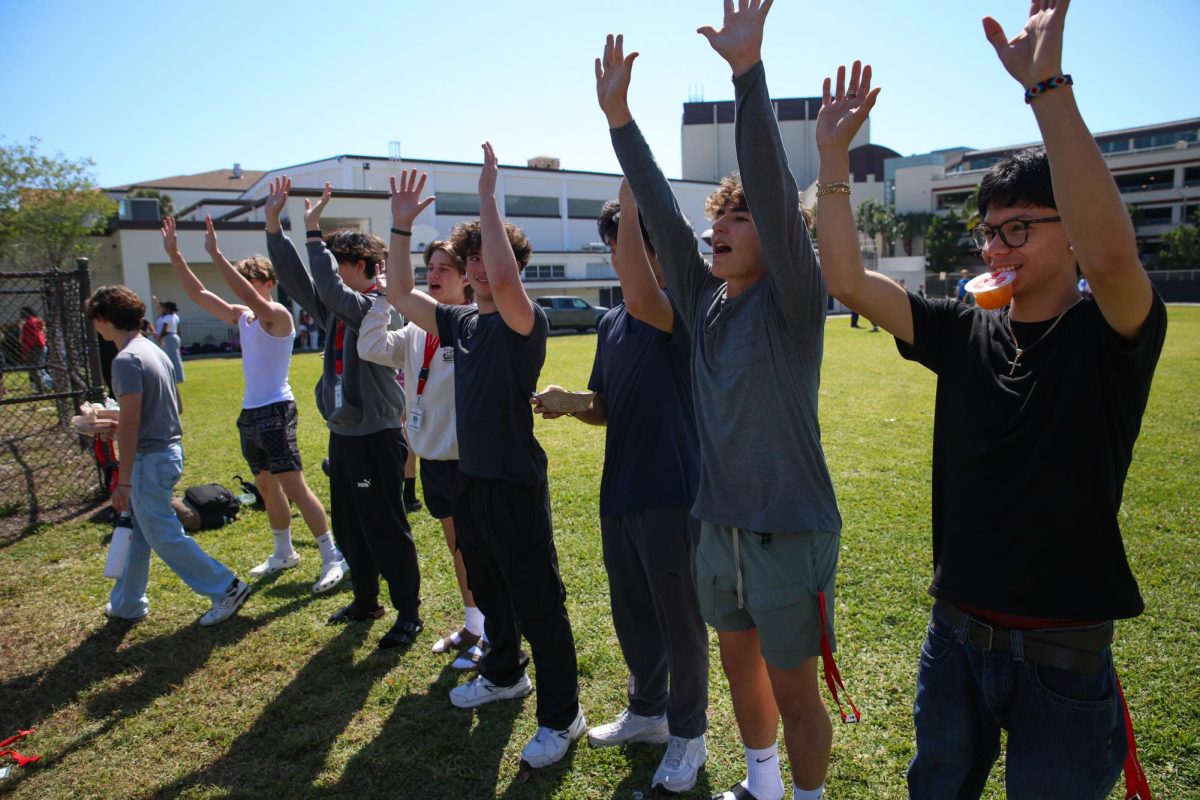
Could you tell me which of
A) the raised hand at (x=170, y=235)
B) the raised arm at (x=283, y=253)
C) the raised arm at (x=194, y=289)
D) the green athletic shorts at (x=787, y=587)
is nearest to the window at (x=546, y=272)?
the raised arm at (x=194, y=289)

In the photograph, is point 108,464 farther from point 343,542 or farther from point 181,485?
point 343,542

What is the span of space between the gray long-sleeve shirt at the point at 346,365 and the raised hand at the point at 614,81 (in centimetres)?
216

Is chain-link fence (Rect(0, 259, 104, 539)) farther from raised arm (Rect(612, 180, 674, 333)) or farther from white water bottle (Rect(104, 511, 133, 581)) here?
raised arm (Rect(612, 180, 674, 333))

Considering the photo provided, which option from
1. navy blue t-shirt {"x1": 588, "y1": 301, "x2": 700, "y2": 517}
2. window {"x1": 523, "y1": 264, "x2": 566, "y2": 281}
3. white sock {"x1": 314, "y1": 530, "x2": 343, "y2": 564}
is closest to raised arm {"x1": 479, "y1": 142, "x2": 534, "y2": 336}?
navy blue t-shirt {"x1": 588, "y1": 301, "x2": 700, "y2": 517}

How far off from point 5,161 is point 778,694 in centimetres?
4234

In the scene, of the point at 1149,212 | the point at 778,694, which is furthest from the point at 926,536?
the point at 1149,212

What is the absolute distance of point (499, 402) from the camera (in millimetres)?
3223

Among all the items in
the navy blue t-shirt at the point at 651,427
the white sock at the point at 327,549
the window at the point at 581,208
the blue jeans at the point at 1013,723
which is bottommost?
the white sock at the point at 327,549

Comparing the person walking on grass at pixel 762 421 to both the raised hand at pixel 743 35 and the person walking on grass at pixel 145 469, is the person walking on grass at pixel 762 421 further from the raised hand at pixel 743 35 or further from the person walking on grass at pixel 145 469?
the person walking on grass at pixel 145 469

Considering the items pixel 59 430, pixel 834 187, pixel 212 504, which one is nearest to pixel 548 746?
pixel 834 187

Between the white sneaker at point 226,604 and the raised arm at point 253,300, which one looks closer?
the white sneaker at point 226,604

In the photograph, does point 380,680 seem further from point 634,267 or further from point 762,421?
point 762,421

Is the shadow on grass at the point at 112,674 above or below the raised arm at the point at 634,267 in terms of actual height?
below

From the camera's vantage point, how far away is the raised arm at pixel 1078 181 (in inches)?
57.6
